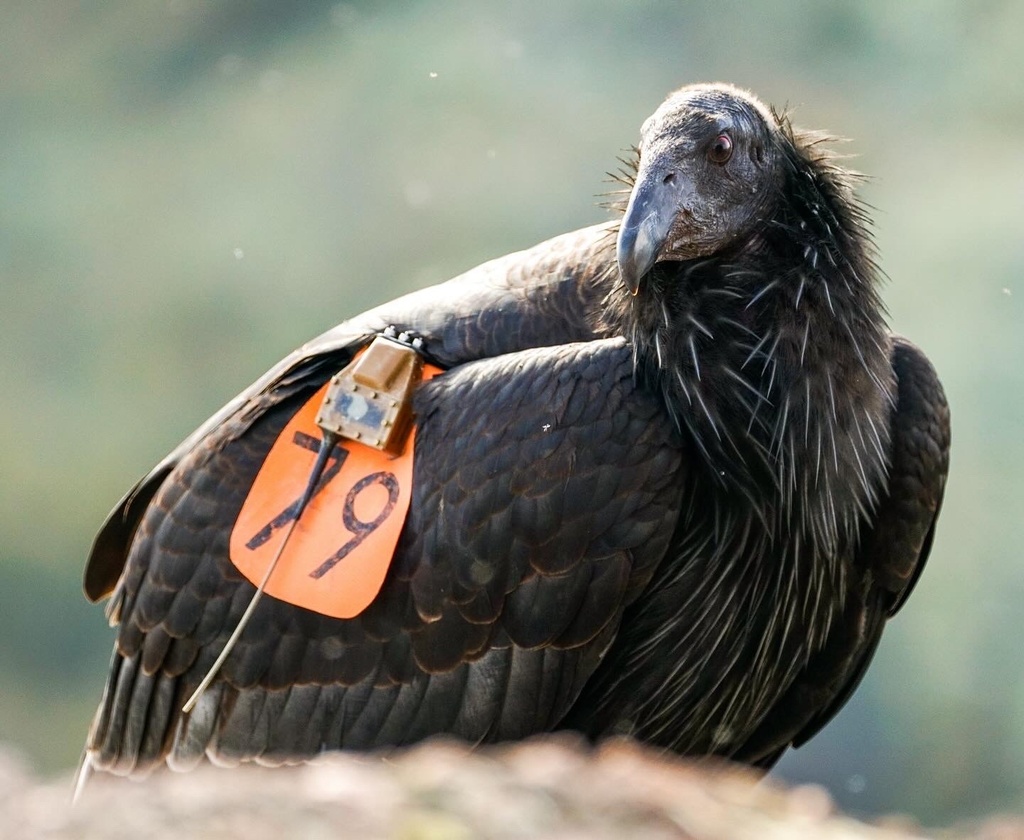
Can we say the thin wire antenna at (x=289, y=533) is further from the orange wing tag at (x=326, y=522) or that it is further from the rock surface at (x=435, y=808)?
the rock surface at (x=435, y=808)

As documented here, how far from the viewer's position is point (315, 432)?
11.0ft

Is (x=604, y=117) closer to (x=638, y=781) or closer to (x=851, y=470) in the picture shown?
(x=851, y=470)

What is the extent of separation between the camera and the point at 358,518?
10.7 ft

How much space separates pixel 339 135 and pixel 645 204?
4843 mm

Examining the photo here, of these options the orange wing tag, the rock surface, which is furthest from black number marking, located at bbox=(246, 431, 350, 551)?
the rock surface

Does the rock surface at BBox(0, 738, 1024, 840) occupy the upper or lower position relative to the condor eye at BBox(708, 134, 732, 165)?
lower

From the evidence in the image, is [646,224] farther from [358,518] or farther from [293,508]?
[293,508]

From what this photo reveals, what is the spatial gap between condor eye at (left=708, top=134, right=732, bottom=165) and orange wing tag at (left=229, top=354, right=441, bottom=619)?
798 millimetres

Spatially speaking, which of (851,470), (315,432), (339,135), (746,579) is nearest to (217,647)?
(315,432)

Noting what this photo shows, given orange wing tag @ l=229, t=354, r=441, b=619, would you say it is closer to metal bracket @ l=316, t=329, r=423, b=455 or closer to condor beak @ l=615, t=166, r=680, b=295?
metal bracket @ l=316, t=329, r=423, b=455

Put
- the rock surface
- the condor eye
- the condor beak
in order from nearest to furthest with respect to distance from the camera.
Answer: the rock surface
the condor beak
the condor eye

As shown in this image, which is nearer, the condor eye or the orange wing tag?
the condor eye

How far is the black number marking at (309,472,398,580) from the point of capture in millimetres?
3238

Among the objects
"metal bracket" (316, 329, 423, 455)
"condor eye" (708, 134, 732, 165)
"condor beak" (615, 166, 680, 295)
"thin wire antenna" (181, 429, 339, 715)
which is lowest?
"thin wire antenna" (181, 429, 339, 715)
